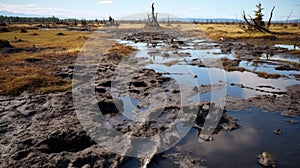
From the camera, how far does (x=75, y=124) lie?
10227 mm

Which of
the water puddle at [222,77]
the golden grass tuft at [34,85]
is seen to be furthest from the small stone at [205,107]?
the golden grass tuft at [34,85]

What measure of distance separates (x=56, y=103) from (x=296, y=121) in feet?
36.8

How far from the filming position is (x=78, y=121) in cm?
1052

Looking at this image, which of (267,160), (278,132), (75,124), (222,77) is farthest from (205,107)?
(222,77)

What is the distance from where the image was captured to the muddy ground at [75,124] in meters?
8.02

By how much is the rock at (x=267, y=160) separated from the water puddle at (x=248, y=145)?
0.60 feet

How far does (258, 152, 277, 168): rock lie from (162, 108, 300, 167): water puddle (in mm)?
183

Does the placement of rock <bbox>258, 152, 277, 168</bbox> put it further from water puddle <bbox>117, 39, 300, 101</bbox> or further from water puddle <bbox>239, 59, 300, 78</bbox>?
water puddle <bbox>239, 59, 300, 78</bbox>

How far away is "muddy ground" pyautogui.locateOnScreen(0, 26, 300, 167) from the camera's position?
8.02 metres

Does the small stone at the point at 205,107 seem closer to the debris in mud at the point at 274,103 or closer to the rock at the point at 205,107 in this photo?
the rock at the point at 205,107

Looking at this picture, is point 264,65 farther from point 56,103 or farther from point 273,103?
point 56,103

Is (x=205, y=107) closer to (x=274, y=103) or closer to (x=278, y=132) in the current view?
(x=278, y=132)

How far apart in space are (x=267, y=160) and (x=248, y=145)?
1.35m

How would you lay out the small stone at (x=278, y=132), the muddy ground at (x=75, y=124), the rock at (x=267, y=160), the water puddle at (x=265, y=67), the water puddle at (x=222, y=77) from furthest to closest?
the water puddle at (x=265, y=67) < the water puddle at (x=222, y=77) < the small stone at (x=278, y=132) < the muddy ground at (x=75, y=124) < the rock at (x=267, y=160)
